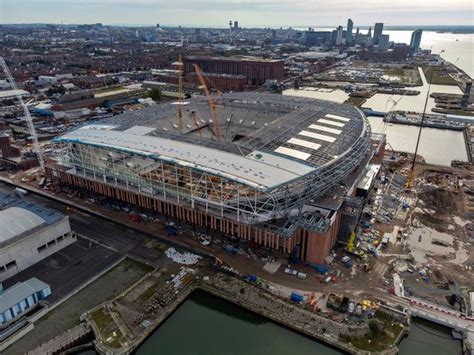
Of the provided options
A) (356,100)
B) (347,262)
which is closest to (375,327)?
(347,262)

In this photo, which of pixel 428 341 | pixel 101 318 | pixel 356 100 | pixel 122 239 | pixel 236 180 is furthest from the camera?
pixel 356 100

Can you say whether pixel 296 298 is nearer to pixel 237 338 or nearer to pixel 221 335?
pixel 237 338

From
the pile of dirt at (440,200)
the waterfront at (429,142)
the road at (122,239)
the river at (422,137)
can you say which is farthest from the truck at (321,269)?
the river at (422,137)

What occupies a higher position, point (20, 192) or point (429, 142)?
point (20, 192)

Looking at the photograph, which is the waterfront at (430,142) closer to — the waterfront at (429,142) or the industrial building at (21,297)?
the waterfront at (429,142)

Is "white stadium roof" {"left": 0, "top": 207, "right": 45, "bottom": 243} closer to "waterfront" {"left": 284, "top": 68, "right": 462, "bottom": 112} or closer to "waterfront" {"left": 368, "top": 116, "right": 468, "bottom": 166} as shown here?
"waterfront" {"left": 368, "top": 116, "right": 468, "bottom": 166}
